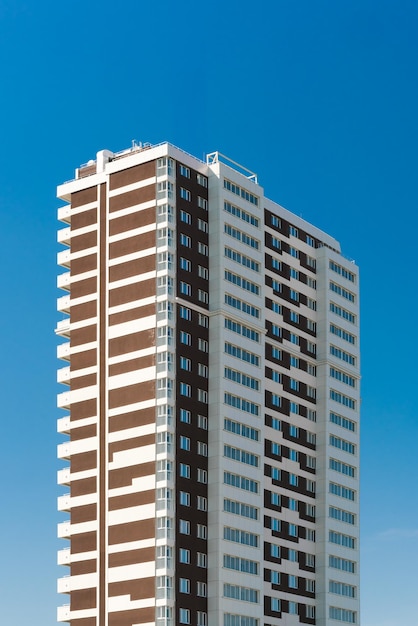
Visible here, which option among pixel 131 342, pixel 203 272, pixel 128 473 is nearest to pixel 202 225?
pixel 203 272

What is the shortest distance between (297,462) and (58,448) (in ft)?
86.0

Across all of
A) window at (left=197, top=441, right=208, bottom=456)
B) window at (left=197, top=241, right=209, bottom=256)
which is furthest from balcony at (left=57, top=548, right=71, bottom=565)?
window at (left=197, top=241, right=209, bottom=256)

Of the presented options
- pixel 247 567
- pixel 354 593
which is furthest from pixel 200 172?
pixel 354 593

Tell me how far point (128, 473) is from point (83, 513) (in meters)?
6.83

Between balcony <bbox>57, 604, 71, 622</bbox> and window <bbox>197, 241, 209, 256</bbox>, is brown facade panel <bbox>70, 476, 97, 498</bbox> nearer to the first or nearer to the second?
balcony <bbox>57, 604, 71, 622</bbox>

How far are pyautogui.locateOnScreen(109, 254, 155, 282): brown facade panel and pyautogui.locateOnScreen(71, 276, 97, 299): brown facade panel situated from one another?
274 cm

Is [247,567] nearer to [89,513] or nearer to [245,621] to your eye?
[245,621]

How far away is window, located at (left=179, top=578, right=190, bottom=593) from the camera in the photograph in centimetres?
13462

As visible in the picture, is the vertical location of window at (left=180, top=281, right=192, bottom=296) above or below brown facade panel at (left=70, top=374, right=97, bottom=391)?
above

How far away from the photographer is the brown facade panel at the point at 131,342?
140 meters

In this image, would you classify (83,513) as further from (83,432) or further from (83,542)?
(83,432)

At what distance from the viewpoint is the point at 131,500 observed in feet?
447

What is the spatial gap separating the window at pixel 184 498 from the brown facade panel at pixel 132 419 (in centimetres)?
725

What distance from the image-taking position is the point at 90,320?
5723 inches
